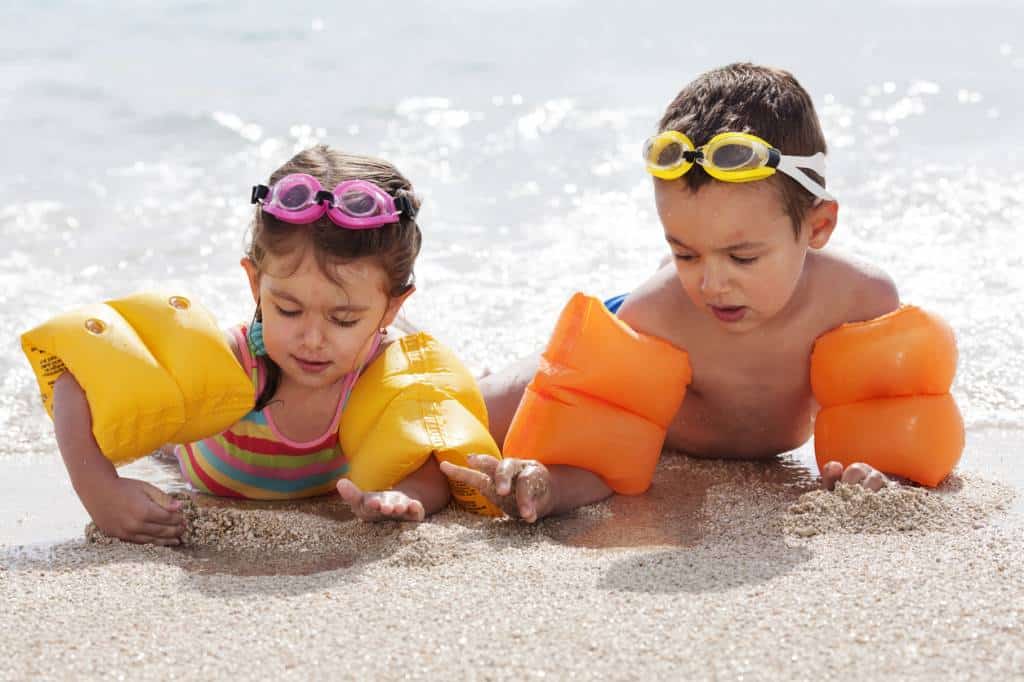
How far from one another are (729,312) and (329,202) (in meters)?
1.12

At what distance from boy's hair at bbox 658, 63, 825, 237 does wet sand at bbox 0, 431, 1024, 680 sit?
2.78 ft

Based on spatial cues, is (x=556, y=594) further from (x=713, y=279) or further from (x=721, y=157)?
(x=721, y=157)

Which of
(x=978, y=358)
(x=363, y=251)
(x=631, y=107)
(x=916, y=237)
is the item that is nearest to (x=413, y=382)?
(x=363, y=251)

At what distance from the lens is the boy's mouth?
3709 mm

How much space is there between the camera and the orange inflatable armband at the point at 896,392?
3.86m

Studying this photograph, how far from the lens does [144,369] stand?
143 inches

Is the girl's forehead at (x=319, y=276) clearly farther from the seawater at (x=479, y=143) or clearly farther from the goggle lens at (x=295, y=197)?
the seawater at (x=479, y=143)

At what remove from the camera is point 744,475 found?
4.26m

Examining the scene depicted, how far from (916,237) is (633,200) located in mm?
1717

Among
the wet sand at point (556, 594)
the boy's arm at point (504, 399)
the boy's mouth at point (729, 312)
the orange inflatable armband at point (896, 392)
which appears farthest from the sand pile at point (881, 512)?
the boy's arm at point (504, 399)

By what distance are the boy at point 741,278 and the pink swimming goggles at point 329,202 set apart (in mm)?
710

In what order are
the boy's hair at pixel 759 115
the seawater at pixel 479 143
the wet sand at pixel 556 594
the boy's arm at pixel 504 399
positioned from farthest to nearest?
the seawater at pixel 479 143 < the boy's arm at pixel 504 399 < the boy's hair at pixel 759 115 < the wet sand at pixel 556 594

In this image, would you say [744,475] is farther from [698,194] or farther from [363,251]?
[363,251]

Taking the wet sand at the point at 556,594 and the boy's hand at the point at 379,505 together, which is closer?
the wet sand at the point at 556,594
